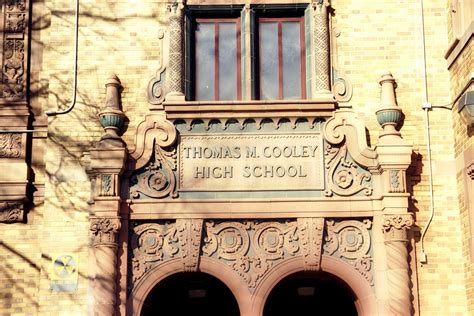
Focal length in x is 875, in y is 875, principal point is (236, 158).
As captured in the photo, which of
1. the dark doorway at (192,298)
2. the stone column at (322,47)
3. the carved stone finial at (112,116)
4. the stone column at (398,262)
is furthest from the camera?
the dark doorway at (192,298)

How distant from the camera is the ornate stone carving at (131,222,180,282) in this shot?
1511 centimetres

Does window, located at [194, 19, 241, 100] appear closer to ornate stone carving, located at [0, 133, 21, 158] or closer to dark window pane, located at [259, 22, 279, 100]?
dark window pane, located at [259, 22, 279, 100]

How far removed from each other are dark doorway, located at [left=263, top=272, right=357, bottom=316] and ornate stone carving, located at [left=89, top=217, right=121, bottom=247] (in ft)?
14.4

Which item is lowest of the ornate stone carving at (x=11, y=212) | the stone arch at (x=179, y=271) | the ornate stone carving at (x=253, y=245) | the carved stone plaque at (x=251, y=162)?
the stone arch at (x=179, y=271)

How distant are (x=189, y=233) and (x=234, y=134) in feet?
6.48

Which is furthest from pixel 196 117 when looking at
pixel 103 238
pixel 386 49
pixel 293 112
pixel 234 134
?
pixel 386 49

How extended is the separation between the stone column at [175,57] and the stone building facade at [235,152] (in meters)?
0.03

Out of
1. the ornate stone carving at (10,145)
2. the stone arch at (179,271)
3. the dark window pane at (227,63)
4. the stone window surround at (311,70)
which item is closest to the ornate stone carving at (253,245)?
the stone arch at (179,271)

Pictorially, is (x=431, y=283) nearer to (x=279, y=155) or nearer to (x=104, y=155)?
(x=279, y=155)

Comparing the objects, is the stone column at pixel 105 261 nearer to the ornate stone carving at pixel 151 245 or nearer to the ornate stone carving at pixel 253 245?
the ornate stone carving at pixel 151 245

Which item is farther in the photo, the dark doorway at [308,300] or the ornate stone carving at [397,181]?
the dark doorway at [308,300]

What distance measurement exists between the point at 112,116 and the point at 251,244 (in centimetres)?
333

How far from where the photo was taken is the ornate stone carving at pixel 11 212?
15.5 meters

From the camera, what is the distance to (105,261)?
1479 centimetres
